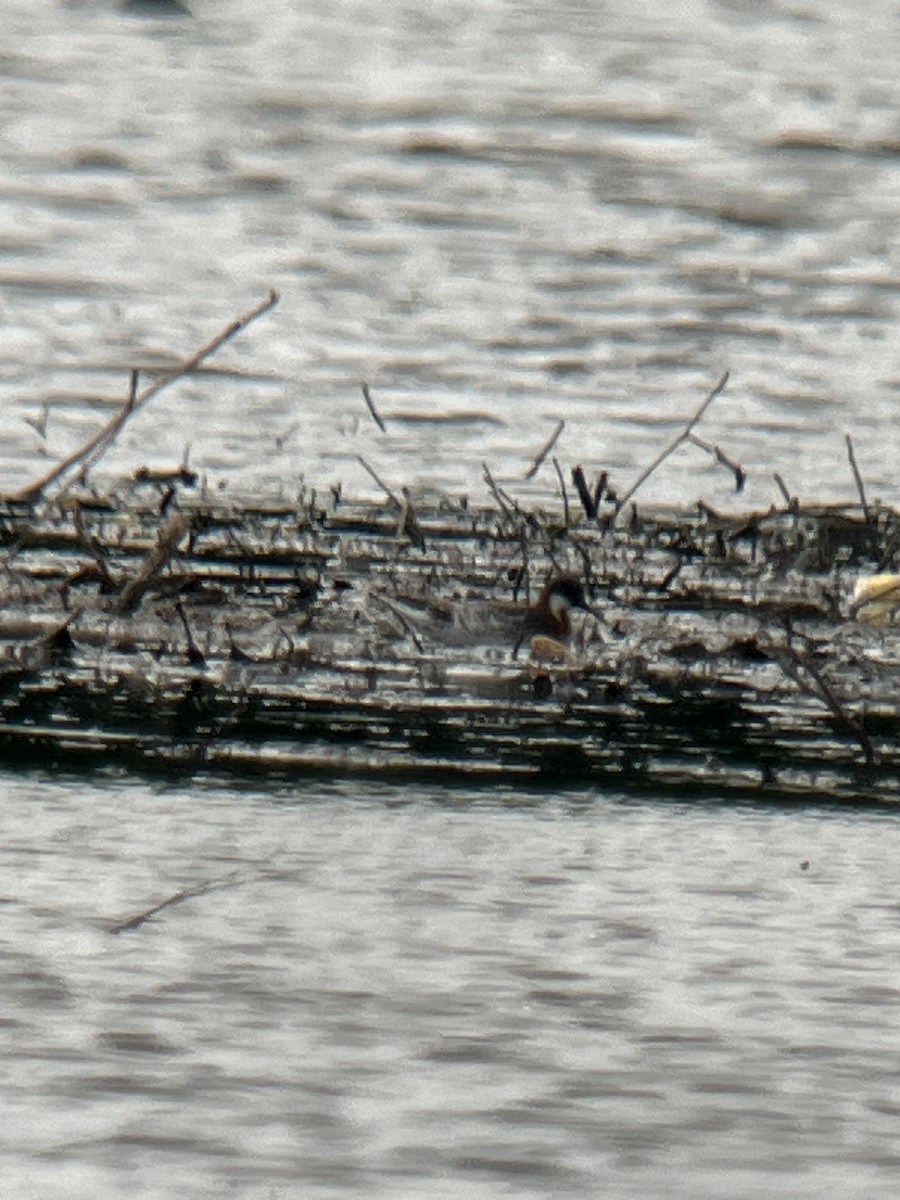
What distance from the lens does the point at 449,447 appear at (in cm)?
484

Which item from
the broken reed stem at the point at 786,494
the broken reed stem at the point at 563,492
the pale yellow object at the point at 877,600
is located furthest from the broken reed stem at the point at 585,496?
the pale yellow object at the point at 877,600

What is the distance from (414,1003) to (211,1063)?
0.67 feet

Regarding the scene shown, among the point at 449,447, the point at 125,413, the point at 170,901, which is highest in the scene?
the point at 125,413

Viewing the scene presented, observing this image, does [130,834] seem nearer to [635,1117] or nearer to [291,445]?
[635,1117]

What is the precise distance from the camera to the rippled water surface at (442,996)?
180 centimetres

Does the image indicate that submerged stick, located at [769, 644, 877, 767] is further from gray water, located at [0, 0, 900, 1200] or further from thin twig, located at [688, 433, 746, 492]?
thin twig, located at [688, 433, 746, 492]

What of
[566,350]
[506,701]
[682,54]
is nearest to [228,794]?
[506,701]

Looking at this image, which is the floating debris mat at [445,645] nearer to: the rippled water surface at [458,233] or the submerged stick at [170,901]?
the rippled water surface at [458,233]

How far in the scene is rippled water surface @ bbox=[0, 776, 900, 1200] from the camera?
1.80 meters

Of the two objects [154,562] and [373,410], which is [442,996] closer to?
[154,562]

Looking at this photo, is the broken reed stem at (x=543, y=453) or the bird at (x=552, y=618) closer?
the bird at (x=552, y=618)

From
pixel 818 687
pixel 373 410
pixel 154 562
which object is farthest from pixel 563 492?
pixel 818 687

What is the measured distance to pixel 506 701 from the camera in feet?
10.9

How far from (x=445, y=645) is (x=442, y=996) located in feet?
4.89
